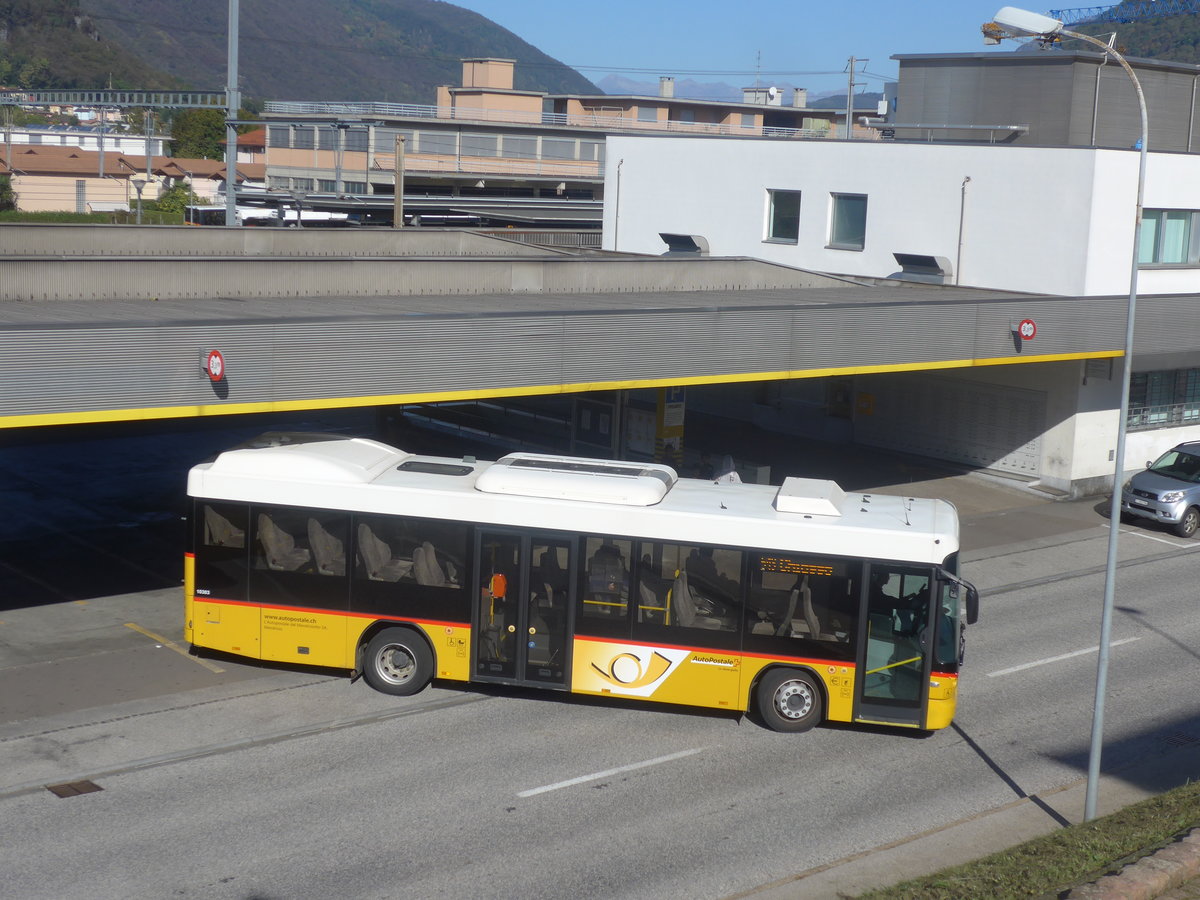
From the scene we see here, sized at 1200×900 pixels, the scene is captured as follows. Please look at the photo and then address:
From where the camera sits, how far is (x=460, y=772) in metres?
13.0

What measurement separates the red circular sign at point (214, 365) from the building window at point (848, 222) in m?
20.7

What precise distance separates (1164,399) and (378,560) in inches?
900

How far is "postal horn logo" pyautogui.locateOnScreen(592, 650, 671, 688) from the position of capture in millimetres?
14438

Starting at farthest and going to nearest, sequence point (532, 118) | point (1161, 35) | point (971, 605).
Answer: point (1161, 35), point (532, 118), point (971, 605)

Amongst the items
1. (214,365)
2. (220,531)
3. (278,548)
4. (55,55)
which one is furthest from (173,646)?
(55,55)

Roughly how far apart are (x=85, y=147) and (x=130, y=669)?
418ft

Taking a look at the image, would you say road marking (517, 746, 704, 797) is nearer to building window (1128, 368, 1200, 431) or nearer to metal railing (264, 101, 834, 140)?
building window (1128, 368, 1200, 431)

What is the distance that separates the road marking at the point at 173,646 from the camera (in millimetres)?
16047

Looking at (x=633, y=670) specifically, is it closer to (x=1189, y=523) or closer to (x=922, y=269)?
(x=1189, y=523)

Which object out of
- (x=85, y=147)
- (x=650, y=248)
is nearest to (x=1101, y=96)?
(x=650, y=248)

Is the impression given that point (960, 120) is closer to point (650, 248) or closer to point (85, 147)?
point (650, 248)

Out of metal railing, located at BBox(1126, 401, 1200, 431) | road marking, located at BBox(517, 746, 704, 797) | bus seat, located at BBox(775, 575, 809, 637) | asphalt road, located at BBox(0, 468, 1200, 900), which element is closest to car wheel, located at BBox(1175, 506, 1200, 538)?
metal railing, located at BBox(1126, 401, 1200, 431)

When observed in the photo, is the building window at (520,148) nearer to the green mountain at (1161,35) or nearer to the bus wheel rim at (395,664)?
the green mountain at (1161,35)

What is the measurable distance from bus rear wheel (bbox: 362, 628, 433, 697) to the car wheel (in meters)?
17.0
